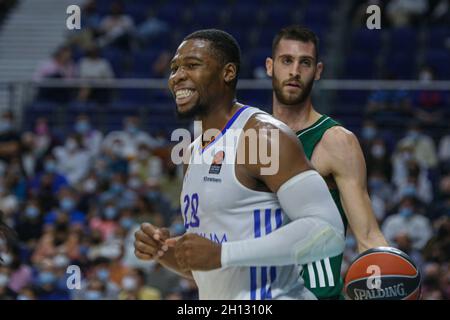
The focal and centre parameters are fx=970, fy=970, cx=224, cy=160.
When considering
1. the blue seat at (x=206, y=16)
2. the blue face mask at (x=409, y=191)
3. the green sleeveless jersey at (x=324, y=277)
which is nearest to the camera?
the green sleeveless jersey at (x=324, y=277)

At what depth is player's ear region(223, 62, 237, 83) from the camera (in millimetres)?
4465

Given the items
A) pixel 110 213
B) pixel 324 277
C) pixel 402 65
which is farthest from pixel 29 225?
pixel 324 277

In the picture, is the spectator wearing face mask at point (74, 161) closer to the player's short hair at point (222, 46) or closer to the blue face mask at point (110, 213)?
the blue face mask at point (110, 213)

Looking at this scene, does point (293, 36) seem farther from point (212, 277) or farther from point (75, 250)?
point (75, 250)

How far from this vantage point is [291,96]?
18.6ft

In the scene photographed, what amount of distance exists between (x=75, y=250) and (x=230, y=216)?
7.76 meters

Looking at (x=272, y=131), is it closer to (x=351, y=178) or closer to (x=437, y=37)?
(x=351, y=178)

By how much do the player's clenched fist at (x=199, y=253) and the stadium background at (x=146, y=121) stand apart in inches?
238

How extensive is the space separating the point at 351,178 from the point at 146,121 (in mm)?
8836

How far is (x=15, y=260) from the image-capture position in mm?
11602

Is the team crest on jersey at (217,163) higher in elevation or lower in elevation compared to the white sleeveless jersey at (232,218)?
higher

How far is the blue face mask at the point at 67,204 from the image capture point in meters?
12.7

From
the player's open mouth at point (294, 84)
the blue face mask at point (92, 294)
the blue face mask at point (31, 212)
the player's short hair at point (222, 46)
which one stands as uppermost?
the player's short hair at point (222, 46)

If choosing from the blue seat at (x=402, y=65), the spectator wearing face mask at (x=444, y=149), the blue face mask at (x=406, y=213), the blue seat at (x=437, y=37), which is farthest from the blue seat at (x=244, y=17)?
the blue face mask at (x=406, y=213)
